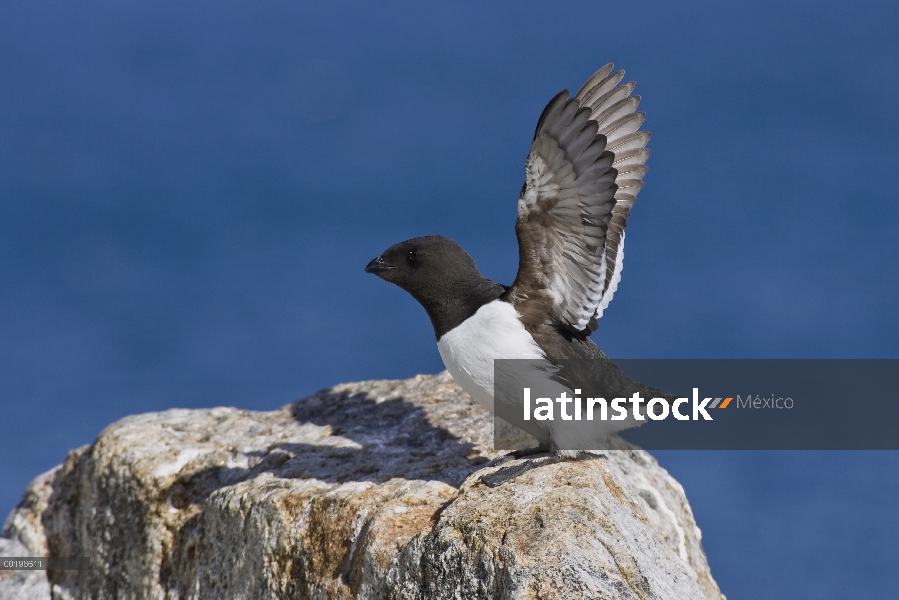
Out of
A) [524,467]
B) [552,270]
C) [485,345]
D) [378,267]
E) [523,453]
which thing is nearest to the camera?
[524,467]

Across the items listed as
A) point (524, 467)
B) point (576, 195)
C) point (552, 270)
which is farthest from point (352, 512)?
point (576, 195)

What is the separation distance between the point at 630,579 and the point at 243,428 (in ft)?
16.2

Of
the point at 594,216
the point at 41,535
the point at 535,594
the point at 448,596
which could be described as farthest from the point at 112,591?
the point at 594,216

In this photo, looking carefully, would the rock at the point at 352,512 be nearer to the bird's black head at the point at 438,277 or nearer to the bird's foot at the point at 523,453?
the bird's foot at the point at 523,453

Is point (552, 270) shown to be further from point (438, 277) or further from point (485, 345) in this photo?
point (438, 277)

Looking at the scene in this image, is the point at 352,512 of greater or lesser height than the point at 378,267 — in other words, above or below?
below

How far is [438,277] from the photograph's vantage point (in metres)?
6.93

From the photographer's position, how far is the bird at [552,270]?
20.1 feet

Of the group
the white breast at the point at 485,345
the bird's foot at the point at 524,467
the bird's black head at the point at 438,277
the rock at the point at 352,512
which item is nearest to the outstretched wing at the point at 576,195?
the white breast at the point at 485,345

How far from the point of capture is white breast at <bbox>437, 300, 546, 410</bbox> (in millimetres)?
6480

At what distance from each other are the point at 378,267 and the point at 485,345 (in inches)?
45.6

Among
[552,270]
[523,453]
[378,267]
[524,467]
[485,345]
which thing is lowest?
[524,467]

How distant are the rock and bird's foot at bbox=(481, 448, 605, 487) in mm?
62

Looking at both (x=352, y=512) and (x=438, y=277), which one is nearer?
(x=352, y=512)
